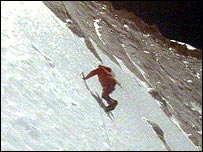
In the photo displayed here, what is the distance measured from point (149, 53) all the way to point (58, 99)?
15.0 m

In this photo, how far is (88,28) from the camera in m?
20.8

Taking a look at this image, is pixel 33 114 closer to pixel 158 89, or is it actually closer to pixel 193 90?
pixel 158 89

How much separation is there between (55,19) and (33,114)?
859 cm

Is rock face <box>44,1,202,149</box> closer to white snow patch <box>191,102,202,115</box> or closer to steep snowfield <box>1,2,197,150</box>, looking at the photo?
white snow patch <box>191,102,202,115</box>

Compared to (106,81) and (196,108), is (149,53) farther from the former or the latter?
(106,81)

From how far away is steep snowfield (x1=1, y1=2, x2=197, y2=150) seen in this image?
8.69 meters

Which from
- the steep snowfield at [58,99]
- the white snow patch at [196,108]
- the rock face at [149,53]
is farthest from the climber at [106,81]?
the white snow patch at [196,108]

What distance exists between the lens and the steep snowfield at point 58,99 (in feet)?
28.5

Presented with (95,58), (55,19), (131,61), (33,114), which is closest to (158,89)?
(131,61)

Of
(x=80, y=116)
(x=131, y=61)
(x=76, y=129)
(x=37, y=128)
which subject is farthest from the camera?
(x=131, y=61)

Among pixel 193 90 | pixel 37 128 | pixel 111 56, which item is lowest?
pixel 193 90

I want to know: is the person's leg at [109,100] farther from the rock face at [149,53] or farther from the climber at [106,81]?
the rock face at [149,53]

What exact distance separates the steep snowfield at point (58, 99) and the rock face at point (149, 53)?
1.19m

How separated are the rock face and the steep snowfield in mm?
1192
